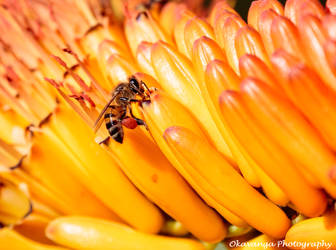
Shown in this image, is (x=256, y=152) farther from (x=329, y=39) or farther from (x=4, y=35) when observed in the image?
(x=4, y=35)

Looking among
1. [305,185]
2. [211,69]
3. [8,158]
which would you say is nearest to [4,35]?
[8,158]

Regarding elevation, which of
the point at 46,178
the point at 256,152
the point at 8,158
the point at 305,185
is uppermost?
the point at 8,158

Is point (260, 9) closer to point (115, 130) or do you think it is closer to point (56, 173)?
point (115, 130)

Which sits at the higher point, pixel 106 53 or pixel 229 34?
pixel 106 53

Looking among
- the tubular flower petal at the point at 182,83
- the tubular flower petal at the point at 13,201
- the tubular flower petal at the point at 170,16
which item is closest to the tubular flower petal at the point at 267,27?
the tubular flower petal at the point at 182,83

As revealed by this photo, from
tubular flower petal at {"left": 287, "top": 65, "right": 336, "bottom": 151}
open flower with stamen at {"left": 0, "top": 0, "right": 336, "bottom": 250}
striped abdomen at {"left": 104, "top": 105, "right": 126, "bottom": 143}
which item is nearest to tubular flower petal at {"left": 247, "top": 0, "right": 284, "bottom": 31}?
open flower with stamen at {"left": 0, "top": 0, "right": 336, "bottom": 250}

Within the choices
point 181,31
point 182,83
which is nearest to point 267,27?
point 182,83
